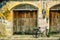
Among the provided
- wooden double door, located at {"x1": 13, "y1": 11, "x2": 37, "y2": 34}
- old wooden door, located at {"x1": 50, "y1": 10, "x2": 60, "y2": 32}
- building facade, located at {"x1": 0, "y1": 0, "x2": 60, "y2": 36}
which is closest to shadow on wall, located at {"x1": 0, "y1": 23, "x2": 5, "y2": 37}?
building facade, located at {"x1": 0, "y1": 0, "x2": 60, "y2": 36}

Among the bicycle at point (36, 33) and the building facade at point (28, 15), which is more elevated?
the building facade at point (28, 15)

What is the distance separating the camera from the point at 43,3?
24.2 m

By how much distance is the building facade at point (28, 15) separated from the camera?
24.2m

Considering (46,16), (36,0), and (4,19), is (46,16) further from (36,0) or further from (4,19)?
(4,19)

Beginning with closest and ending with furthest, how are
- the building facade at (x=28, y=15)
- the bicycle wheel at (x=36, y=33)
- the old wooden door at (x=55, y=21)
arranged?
1. the bicycle wheel at (x=36, y=33)
2. the building facade at (x=28, y=15)
3. the old wooden door at (x=55, y=21)

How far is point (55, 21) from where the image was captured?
24.8m

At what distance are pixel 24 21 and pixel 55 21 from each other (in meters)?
2.95

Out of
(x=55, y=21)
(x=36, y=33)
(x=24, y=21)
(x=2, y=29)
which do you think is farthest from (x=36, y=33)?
(x=2, y=29)

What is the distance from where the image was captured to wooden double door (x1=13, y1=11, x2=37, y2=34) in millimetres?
24781

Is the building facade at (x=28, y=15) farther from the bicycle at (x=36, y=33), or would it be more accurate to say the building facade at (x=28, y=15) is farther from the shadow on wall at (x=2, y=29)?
the bicycle at (x=36, y=33)

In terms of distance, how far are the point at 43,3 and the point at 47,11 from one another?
0.84 meters

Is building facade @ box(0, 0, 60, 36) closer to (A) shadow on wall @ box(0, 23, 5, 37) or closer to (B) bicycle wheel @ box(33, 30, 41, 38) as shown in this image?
(A) shadow on wall @ box(0, 23, 5, 37)

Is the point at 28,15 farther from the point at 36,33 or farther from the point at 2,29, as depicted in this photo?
the point at 2,29

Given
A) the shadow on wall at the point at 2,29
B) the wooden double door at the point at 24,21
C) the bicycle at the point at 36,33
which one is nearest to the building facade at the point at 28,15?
the wooden double door at the point at 24,21
